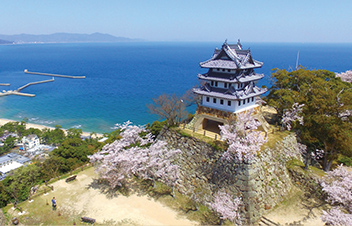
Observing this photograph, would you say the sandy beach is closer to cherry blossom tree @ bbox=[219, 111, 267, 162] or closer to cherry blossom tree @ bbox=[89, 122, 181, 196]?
cherry blossom tree @ bbox=[89, 122, 181, 196]

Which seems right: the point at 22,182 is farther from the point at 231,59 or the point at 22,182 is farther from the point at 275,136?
the point at 275,136

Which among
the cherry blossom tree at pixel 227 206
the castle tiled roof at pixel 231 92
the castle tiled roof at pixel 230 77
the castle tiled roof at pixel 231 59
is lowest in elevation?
the cherry blossom tree at pixel 227 206

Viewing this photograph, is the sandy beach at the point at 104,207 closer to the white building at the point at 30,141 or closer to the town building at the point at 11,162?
the town building at the point at 11,162

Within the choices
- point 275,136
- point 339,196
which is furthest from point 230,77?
point 339,196

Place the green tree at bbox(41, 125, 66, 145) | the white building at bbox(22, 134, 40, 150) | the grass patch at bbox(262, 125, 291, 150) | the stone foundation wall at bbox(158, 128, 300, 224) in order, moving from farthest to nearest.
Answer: the green tree at bbox(41, 125, 66, 145) < the white building at bbox(22, 134, 40, 150) < the grass patch at bbox(262, 125, 291, 150) < the stone foundation wall at bbox(158, 128, 300, 224)

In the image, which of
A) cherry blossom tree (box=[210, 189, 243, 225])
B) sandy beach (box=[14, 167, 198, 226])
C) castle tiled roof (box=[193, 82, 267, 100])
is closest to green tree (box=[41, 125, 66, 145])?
sandy beach (box=[14, 167, 198, 226])

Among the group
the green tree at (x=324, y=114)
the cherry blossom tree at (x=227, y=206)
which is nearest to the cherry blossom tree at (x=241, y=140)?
the cherry blossom tree at (x=227, y=206)

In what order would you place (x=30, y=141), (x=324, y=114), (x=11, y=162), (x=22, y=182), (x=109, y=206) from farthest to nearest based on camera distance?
(x=30, y=141)
(x=11, y=162)
(x=22, y=182)
(x=324, y=114)
(x=109, y=206)
